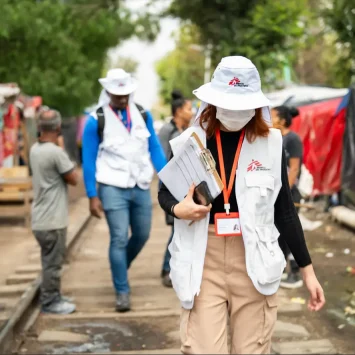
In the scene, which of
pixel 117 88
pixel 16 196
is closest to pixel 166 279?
pixel 117 88

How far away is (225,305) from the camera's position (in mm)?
3041

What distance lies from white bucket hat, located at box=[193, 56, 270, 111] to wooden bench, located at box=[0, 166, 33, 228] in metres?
8.38

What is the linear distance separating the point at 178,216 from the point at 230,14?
14.5 m

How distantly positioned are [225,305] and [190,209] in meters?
0.49

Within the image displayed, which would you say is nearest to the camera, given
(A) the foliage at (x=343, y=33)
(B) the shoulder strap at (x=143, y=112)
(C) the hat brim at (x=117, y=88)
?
(C) the hat brim at (x=117, y=88)

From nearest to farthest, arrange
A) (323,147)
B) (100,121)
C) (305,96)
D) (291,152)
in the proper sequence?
(100,121)
(291,152)
(323,147)
(305,96)

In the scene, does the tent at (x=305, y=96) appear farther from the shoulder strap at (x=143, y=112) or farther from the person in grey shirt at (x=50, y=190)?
the person in grey shirt at (x=50, y=190)

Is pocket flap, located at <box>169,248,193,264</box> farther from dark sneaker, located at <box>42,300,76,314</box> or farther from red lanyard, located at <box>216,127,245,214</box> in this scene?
dark sneaker, located at <box>42,300,76,314</box>

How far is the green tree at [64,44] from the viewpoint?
16406mm

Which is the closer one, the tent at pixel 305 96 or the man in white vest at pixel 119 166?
the man in white vest at pixel 119 166

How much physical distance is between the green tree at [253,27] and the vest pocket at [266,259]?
11.2m

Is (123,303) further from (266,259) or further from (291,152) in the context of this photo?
(266,259)

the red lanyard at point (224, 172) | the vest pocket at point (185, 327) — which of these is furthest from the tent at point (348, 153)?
the vest pocket at point (185, 327)

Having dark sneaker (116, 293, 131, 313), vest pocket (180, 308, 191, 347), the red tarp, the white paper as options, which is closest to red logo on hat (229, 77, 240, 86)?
the white paper
